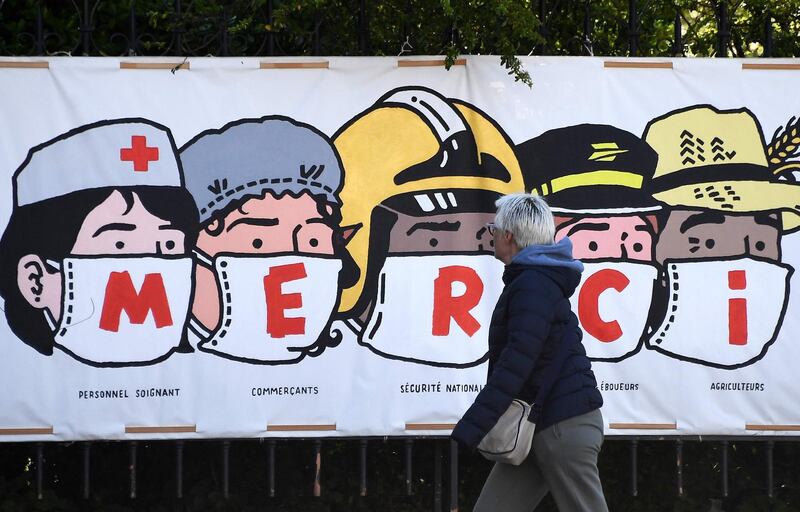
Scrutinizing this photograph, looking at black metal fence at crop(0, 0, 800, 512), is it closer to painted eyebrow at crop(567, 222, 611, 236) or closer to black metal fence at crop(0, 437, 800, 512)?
black metal fence at crop(0, 437, 800, 512)

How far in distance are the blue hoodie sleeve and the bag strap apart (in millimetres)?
109

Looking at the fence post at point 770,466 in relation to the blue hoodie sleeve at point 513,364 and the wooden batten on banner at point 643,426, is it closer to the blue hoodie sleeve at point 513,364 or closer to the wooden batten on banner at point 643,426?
the wooden batten on banner at point 643,426

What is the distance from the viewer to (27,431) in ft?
17.5

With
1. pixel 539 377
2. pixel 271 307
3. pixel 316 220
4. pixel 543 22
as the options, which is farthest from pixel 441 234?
pixel 539 377

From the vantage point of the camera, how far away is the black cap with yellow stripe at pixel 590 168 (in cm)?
549

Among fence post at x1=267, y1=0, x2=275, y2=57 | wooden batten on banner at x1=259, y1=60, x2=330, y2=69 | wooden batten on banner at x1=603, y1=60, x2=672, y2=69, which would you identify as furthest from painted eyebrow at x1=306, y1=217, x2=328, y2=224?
wooden batten on banner at x1=603, y1=60, x2=672, y2=69

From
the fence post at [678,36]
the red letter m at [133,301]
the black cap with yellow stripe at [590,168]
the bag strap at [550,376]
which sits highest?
the fence post at [678,36]

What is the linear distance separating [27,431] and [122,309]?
824 millimetres

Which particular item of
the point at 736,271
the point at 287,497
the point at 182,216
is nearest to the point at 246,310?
the point at 182,216

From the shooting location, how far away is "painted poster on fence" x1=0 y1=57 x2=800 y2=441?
211 inches

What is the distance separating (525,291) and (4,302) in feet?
9.75

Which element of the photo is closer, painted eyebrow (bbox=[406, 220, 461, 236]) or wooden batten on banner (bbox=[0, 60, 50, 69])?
wooden batten on banner (bbox=[0, 60, 50, 69])

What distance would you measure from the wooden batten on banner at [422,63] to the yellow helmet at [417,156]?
0.42 feet

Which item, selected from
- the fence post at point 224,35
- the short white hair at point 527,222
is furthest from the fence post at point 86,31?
the short white hair at point 527,222
